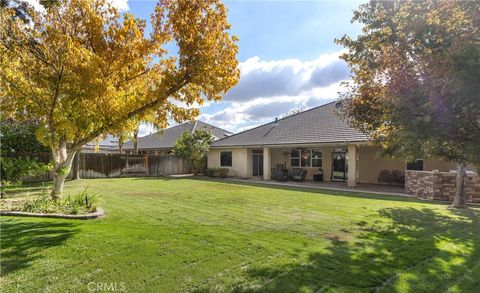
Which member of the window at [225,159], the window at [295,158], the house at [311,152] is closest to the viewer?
the house at [311,152]

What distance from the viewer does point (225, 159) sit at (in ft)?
87.8

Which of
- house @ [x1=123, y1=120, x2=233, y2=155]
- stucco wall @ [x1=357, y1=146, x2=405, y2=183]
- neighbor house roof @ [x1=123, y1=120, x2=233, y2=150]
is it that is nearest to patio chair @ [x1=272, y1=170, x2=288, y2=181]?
stucco wall @ [x1=357, y1=146, x2=405, y2=183]

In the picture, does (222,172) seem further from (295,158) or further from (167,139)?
(167,139)

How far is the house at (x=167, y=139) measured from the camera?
111ft

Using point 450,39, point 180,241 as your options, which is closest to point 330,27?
point 450,39

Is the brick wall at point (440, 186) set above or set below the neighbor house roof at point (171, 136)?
below

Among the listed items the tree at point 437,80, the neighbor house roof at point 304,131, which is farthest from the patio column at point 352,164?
the tree at point 437,80

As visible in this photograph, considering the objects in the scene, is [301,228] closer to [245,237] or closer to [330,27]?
[245,237]

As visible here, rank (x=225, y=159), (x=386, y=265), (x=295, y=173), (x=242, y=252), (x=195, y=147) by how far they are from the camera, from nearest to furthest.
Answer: (x=386, y=265) < (x=242, y=252) < (x=295, y=173) < (x=195, y=147) < (x=225, y=159)

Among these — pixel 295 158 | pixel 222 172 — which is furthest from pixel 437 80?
pixel 222 172

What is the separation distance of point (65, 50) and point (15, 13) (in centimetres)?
142

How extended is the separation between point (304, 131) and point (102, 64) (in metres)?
16.0

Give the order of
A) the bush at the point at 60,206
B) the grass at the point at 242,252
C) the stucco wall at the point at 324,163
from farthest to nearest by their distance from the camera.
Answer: the stucco wall at the point at 324,163 < the bush at the point at 60,206 < the grass at the point at 242,252

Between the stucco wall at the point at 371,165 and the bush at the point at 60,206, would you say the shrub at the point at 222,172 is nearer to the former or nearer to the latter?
the stucco wall at the point at 371,165
